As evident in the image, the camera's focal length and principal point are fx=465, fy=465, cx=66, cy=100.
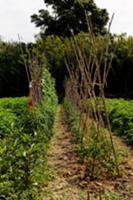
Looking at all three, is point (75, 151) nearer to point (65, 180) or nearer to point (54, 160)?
point (54, 160)

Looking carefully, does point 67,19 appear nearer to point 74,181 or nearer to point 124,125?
point 124,125

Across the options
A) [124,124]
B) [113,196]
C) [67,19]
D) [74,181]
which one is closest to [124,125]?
[124,124]

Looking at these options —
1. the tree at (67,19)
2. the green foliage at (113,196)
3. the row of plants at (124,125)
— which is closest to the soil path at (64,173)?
the green foliage at (113,196)

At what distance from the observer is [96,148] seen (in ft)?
23.1

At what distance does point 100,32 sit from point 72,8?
3156mm

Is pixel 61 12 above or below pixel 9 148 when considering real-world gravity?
above

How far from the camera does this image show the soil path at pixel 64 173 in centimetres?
576

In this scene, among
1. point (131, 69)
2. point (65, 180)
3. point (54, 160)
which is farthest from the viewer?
point (131, 69)

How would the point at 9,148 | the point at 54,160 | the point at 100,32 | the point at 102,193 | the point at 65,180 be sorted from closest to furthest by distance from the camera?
the point at 9,148
the point at 102,193
the point at 65,180
the point at 54,160
the point at 100,32

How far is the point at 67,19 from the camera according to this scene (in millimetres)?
38969

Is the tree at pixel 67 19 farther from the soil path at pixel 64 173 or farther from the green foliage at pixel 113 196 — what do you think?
the green foliage at pixel 113 196

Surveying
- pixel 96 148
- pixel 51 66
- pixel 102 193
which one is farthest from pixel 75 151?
pixel 51 66

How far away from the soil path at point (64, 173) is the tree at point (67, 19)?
28.8 m

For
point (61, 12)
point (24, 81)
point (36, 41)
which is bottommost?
point (24, 81)
